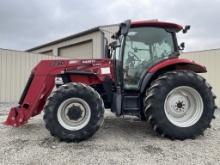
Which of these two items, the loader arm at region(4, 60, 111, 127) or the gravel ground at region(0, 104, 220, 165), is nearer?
the gravel ground at region(0, 104, 220, 165)

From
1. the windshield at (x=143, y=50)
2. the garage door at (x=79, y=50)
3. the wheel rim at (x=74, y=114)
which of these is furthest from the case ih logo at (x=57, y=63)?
the garage door at (x=79, y=50)

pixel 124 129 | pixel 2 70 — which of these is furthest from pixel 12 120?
pixel 2 70

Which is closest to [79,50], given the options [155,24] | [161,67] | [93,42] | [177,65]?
[93,42]

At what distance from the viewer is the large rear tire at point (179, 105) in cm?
467

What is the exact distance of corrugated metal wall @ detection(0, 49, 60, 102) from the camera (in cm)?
1159

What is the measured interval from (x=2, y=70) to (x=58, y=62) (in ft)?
23.9

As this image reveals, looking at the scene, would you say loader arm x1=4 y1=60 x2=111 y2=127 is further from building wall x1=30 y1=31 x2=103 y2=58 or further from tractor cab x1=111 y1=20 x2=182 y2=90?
building wall x1=30 y1=31 x2=103 y2=58

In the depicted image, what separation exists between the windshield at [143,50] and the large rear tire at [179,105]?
1.67 feet

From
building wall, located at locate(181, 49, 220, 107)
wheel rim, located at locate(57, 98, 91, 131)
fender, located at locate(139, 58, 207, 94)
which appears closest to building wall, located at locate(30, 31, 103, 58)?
building wall, located at locate(181, 49, 220, 107)

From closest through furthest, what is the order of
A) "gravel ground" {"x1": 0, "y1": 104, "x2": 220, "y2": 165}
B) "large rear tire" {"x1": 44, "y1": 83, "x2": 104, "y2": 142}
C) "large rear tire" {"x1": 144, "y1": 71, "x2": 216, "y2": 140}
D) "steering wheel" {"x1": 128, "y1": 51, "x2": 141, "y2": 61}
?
"gravel ground" {"x1": 0, "y1": 104, "x2": 220, "y2": 165} < "large rear tire" {"x1": 44, "y1": 83, "x2": 104, "y2": 142} < "large rear tire" {"x1": 144, "y1": 71, "x2": 216, "y2": 140} < "steering wheel" {"x1": 128, "y1": 51, "x2": 141, "y2": 61}

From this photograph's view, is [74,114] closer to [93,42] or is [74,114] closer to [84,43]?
[93,42]

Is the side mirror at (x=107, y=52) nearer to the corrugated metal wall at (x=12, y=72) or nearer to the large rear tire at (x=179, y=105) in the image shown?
the large rear tire at (x=179, y=105)

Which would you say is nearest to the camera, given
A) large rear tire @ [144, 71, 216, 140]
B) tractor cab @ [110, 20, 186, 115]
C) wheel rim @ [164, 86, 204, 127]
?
large rear tire @ [144, 71, 216, 140]

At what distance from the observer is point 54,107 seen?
176 inches
